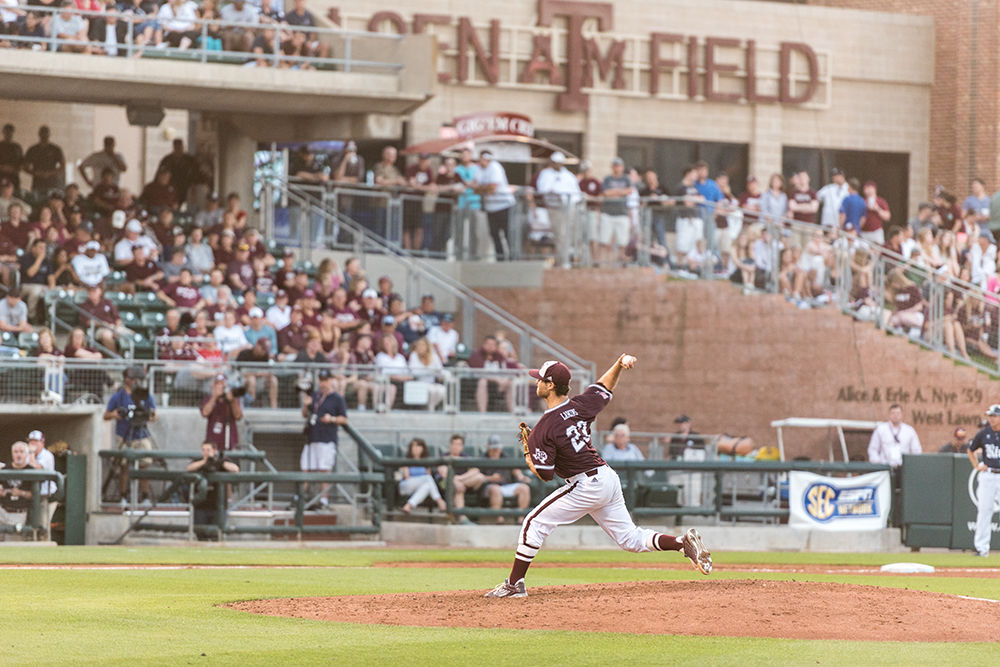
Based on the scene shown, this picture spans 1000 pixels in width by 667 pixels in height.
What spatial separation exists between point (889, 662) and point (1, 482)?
14.4 meters

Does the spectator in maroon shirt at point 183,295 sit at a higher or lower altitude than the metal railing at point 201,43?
lower

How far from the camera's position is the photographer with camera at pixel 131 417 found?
75.9 ft

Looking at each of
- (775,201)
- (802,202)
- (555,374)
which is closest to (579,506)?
(555,374)

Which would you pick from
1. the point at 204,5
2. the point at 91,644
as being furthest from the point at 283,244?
the point at 91,644

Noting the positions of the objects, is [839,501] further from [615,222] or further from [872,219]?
[872,219]

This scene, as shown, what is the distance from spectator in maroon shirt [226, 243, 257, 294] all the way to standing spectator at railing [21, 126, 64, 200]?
3825 mm

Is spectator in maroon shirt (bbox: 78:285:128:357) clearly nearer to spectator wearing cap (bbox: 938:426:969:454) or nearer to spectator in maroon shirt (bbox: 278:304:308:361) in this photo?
spectator in maroon shirt (bbox: 278:304:308:361)

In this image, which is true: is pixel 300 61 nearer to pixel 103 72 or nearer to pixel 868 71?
pixel 103 72

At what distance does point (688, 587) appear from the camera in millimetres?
13438

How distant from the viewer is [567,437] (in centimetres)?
1276

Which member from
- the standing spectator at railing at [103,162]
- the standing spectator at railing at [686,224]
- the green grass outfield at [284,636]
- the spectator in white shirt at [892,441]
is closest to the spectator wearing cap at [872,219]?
the standing spectator at railing at [686,224]

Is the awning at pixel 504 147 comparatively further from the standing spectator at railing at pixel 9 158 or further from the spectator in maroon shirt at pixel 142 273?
the standing spectator at railing at pixel 9 158

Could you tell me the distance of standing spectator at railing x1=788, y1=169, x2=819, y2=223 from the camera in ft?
104

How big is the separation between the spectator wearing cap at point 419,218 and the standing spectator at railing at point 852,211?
7.63 meters
